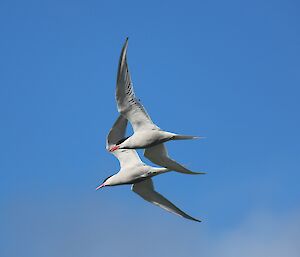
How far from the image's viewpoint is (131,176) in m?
29.6

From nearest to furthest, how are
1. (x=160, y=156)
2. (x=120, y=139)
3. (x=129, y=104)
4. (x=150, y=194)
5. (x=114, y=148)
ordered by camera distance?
1. (x=129, y=104)
2. (x=160, y=156)
3. (x=114, y=148)
4. (x=120, y=139)
5. (x=150, y=194)

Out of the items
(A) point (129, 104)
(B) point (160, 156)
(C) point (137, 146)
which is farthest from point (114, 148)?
(A) point (129, 104)

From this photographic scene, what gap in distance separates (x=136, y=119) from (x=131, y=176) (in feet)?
10.1

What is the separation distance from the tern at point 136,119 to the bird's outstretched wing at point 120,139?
3015mm

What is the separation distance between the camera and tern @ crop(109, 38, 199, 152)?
2638 cm

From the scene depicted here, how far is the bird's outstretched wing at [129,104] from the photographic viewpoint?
26.3 metres

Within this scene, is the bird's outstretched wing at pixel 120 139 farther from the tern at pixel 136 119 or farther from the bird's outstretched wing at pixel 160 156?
the tern at pixel 136 119

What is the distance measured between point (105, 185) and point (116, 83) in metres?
5.01

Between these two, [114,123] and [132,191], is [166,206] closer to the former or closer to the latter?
[132,191]

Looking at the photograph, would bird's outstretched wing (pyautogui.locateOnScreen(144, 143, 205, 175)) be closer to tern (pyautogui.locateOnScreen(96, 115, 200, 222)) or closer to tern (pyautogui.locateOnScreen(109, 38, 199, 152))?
tern (pyautogui.locateOnScreen(96, 115, 200, 222))

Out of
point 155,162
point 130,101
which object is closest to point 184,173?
point 155,162

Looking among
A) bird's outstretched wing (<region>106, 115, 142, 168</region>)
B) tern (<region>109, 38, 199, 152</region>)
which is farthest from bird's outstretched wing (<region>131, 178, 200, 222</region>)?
tern (<region>109, 38, 199, 152</region>)

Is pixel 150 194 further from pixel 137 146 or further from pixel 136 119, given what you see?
pixel 136 119

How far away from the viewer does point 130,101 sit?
26.8 m
